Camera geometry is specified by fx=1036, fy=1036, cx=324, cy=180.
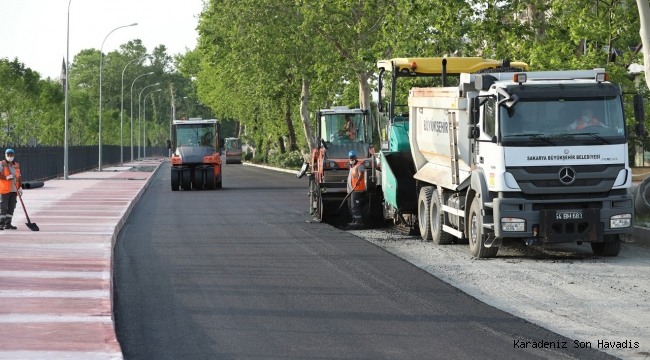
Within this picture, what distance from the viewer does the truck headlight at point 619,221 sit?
16547 mm

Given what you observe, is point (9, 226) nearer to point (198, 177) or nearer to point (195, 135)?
point (198, 177)

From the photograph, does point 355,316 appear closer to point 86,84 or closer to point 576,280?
point 576,280

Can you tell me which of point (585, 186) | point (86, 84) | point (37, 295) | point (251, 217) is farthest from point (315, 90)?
point (86, 84)

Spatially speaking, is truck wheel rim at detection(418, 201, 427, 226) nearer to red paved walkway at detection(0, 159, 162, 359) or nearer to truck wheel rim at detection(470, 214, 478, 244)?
truck wheel rim at detection(470, 214, 478, 244)

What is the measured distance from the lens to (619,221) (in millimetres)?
16578

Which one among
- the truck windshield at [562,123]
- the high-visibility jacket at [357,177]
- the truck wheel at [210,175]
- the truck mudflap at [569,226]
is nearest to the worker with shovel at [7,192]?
the high-visibility jacket at [357,177]

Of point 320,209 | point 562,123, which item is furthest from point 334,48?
point 562,123

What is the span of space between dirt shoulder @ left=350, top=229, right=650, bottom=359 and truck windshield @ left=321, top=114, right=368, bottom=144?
7.89 metres

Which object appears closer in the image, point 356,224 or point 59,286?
point 59,286

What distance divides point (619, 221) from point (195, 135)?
30.3 meters

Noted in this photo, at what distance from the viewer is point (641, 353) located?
9266 millimetres

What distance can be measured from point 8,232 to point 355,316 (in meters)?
12.1

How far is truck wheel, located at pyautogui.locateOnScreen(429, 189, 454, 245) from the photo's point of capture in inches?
769

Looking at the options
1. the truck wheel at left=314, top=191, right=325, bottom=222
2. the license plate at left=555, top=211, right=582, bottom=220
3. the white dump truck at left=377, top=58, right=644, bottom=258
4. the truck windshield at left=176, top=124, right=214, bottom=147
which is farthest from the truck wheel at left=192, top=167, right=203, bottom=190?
the license plate at left=555, top=211, right=582, bottom=220
